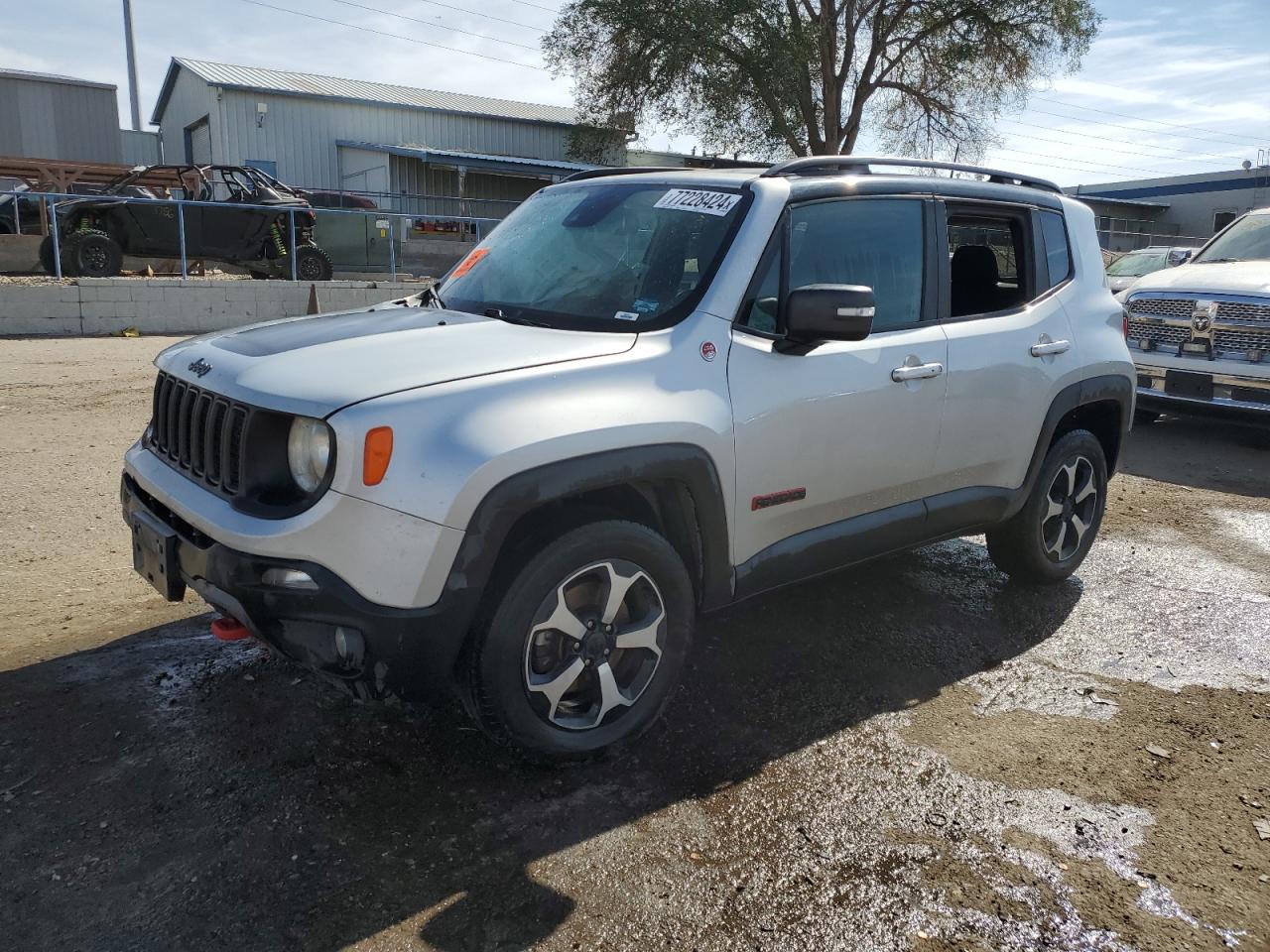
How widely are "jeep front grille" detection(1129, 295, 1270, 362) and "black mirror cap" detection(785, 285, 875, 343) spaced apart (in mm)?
6255

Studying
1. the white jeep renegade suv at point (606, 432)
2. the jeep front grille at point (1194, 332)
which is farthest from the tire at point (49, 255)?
the jeep front grille at point (1194, 332)

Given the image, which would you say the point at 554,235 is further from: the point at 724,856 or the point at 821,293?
the point at 724,856

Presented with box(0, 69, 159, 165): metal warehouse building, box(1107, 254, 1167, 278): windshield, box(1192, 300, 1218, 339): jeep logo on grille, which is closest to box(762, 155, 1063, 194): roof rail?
box(1192, 300, 1218, 339): jeep logo on grille

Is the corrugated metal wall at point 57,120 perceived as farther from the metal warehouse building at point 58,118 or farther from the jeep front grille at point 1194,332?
the jeep front grille at point 1194,332

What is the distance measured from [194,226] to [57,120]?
71.9 feet

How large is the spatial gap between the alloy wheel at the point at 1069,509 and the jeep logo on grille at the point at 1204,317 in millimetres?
4259

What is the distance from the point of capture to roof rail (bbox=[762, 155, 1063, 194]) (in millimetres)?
3639

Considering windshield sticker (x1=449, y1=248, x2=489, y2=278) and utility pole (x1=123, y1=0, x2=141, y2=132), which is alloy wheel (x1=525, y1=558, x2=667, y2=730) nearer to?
windshield sticker (x1=449, y1=248, x2=489, y2=278)

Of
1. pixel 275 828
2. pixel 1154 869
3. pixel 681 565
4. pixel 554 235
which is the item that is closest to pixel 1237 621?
pixel 1154 869

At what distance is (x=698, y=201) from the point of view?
3568mm

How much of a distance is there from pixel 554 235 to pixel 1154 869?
2.89 metres

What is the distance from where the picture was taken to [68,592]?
442cm

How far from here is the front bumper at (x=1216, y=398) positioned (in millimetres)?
7785

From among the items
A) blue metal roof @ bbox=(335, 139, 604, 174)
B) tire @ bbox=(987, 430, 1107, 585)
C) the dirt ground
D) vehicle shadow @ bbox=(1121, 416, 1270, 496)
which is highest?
blue metal roof @ bbox=(335, 139, 604, 174)
